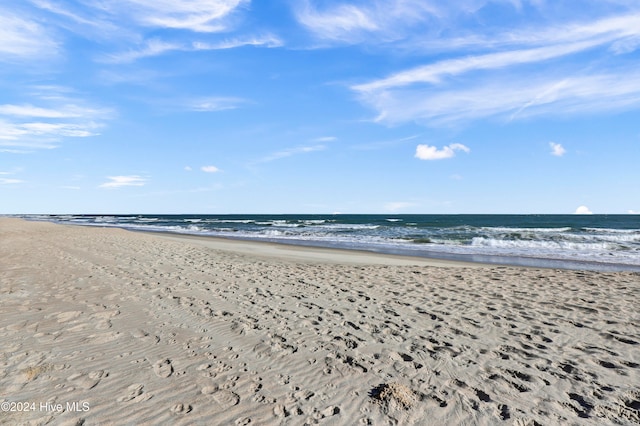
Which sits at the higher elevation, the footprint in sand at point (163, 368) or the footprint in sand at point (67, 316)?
the footprint in sand at point (67, 316)

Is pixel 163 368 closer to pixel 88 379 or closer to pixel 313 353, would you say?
pixel 88 379

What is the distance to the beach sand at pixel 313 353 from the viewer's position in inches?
146

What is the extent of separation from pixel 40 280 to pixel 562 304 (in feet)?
41.3

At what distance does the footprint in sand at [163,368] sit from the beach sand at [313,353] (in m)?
0.02

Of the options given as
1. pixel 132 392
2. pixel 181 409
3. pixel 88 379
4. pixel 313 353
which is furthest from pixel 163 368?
pixel 313 353

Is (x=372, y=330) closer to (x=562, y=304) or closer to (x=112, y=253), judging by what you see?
(x=562, y=304)

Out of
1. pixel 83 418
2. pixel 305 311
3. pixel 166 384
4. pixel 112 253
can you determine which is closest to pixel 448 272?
pixel 305 311

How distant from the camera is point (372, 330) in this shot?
19.8 feet

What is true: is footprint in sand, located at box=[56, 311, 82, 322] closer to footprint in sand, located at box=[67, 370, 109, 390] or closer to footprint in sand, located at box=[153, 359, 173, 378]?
footprint in sand, located at box=[67, 370, 109, 390]

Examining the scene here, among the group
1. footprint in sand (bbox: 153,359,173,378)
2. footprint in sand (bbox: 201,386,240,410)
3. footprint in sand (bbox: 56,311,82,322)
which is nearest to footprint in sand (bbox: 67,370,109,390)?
→ footprint in sand (bbox: 153,359,173,378)

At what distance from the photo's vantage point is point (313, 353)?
5.09m

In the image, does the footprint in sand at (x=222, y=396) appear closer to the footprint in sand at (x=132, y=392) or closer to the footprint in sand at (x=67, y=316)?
the footprint in sand at (x=132, y=392)

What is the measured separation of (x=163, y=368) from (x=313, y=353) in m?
1.96

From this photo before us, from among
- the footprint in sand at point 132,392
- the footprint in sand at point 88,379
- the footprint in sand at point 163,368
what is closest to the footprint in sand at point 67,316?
the footprint in sand at point 88,379
